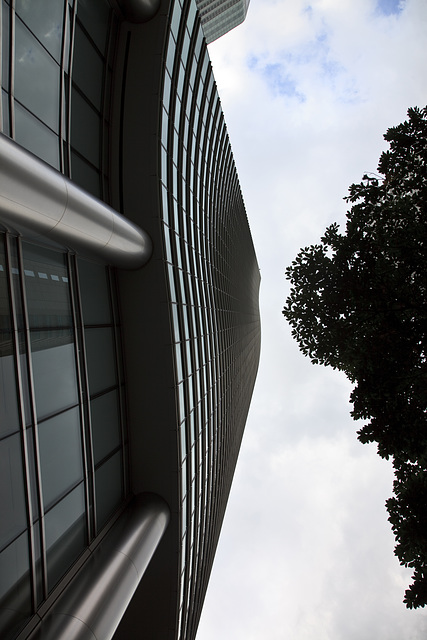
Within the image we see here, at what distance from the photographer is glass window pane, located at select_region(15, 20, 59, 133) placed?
8.59 metres

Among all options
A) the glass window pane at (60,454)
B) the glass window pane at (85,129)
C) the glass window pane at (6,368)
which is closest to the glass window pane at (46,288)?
the glass window pane at (6,368)

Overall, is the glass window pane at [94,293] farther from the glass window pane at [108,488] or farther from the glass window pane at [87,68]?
the glass window pane at [87,68]

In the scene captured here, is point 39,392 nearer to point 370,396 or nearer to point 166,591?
point 370,396

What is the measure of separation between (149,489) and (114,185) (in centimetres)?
1138

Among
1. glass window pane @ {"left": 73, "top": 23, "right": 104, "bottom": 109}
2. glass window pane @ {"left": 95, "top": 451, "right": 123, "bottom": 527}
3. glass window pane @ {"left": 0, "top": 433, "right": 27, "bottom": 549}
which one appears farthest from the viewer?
glass window pane @ {"left": 95, "top": 451, "right": 123, "bottom": 527}

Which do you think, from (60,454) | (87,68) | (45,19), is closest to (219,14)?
(87,68)

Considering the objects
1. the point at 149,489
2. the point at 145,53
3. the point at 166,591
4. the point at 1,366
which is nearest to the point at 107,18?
the point at 145,53

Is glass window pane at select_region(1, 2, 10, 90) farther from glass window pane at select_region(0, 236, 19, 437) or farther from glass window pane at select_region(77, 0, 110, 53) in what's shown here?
glass window pane at select_region(77, 0, 110, 53)

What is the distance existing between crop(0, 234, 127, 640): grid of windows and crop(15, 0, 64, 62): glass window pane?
5.03 metres

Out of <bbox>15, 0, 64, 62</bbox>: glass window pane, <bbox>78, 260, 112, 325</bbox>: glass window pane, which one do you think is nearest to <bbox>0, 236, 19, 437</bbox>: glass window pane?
<bbox>78, 260, 112, 325</bbox>: glass window pane

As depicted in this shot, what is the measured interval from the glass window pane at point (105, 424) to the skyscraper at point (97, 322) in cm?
8

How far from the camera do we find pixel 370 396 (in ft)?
33.6

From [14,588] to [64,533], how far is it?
6.97ft

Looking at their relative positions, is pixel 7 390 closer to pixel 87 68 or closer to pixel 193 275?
pixel 87 68
